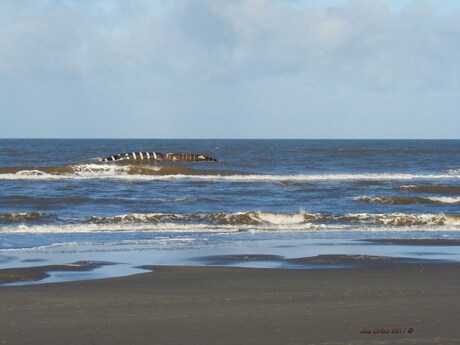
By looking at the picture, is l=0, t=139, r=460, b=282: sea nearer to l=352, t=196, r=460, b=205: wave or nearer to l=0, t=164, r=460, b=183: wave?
l=352, t=196, r=460, b=205: wave

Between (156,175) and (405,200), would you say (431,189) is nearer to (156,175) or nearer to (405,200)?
(405,200)

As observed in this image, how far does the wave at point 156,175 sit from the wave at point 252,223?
1498cm

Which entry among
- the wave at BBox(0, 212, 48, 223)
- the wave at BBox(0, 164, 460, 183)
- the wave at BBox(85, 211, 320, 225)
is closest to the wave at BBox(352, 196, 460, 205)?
the wave at BBox(85, 211, 320, 225)

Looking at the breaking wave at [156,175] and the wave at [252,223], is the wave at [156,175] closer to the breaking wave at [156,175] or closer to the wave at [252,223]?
the breaking wave at [156,175]

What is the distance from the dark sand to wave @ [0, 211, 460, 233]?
7496 millimetres

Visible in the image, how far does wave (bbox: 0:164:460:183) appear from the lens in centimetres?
3853

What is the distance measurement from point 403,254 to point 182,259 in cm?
355

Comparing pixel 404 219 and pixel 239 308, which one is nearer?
pixel 239 308

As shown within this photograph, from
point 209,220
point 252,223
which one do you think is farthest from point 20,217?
point 252,223

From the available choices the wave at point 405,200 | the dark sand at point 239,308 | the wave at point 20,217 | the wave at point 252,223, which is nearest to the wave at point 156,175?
the wave at point 405,200

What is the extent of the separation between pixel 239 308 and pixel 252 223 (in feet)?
40.2

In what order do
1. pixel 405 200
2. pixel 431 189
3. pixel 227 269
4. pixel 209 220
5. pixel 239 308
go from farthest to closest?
1. pixel 431 189
2. pixel 405 200
3. pixel 209 220
4. pixel 227 269
5. pixel 239 308

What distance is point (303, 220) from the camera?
21.2 m

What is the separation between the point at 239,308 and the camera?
345 inches
